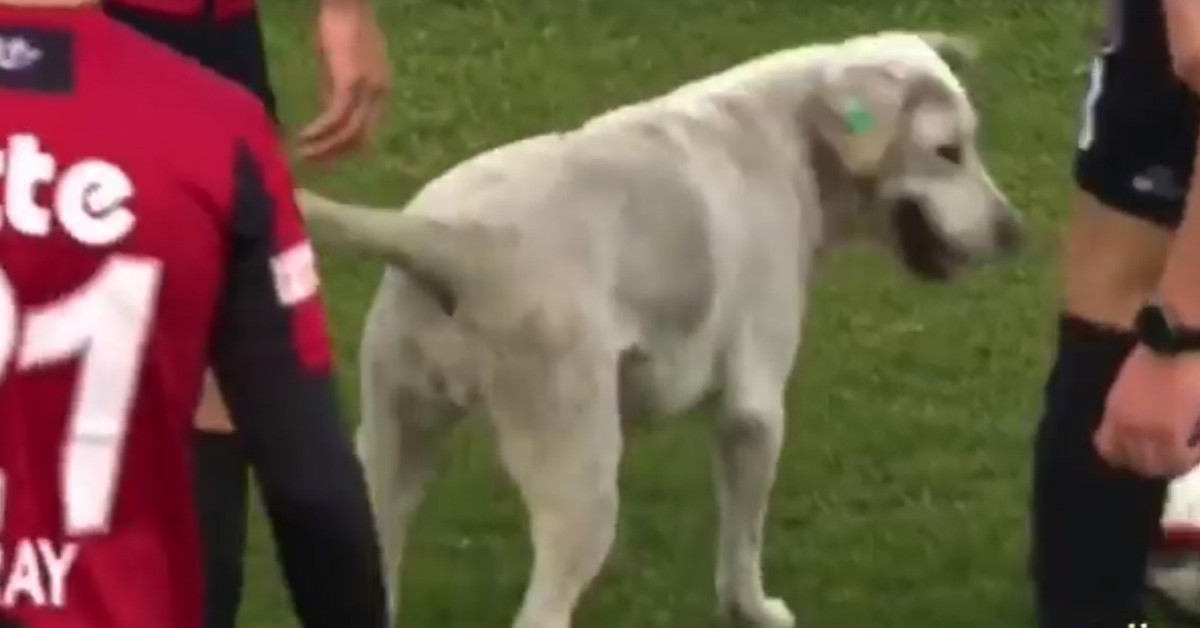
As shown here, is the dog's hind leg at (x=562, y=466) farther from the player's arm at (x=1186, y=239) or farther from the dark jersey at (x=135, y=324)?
the dark jersey at (x=135, y=324)

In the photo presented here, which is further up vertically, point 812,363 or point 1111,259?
point 1111,259

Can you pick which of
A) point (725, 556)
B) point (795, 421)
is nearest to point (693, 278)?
point (725, 556)

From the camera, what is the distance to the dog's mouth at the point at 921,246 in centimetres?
414

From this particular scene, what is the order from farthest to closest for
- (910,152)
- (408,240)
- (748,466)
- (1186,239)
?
(910,152) → (748,466) → (408,240) → (1186,239)

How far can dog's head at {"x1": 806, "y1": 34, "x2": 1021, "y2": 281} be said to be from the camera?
13.2 ft

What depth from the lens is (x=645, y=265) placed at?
3668 millimetres

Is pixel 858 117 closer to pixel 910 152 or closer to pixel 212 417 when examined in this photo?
pixel 910 152

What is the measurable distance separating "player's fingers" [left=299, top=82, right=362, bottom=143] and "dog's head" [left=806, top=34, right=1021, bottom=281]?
1.14m

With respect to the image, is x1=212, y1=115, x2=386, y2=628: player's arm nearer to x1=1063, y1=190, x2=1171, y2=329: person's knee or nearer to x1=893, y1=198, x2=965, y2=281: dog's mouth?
x1=1063, y1=190, x2=1171, y2=329: person's knee

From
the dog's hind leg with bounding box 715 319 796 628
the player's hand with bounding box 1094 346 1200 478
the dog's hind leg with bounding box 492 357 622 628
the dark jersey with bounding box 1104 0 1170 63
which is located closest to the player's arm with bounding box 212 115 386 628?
the player's hand with bounding box 1094 346 1200 478

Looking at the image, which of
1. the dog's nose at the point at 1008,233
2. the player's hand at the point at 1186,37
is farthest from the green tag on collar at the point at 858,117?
the player's hand at the point at 1186,37

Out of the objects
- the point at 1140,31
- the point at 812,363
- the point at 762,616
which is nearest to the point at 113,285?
the point at 1140,31

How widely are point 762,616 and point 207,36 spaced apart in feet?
5.04

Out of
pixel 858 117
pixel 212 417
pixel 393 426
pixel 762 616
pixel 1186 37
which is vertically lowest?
pixel 762 616
